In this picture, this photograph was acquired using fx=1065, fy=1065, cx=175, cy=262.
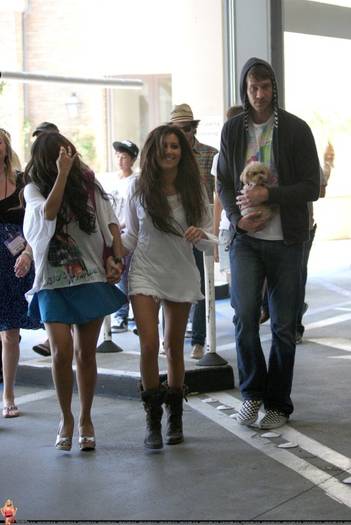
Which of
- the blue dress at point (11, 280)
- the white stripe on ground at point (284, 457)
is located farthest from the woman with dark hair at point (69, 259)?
the blue dress at point (11, 280)

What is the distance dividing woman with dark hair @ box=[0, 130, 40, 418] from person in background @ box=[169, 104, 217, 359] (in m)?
1.78

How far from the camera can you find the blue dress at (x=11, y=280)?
7086mm

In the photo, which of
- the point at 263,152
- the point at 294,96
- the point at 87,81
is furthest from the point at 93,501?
the point at 294,96

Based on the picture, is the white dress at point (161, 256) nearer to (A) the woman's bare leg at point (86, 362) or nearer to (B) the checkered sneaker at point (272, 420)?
(A) the woman's bare leg at point (86, 362)

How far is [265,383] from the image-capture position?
21.5 feet

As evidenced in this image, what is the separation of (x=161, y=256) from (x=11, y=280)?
1.50m

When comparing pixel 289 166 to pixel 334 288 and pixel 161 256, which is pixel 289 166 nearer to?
pixel 161 256

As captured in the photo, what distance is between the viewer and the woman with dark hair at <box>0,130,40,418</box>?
23.2 feet

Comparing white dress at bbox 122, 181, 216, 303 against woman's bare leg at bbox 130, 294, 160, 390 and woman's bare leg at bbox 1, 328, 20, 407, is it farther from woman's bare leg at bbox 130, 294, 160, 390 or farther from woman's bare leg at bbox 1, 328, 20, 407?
woman's bare leg at bbox 1, 328, 20, 407

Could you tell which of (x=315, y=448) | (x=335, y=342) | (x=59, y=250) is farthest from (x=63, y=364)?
(x=335, y=342)

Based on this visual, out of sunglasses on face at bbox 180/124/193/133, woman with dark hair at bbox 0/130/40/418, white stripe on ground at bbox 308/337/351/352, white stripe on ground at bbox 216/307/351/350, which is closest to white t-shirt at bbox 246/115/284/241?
woman with dark hair at bbox 0/130/40/418

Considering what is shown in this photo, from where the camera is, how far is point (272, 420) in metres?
6.43

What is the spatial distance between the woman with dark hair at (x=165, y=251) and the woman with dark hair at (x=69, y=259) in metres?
→ 0.16

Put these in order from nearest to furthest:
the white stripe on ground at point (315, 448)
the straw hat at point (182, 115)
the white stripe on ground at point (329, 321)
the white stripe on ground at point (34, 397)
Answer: the white stripe on ground at point (315, 448) < the white stripe on ground at point (34, 397) < the straw hat at point (182, 115) < the white stripe on ground at point (329, 321)
